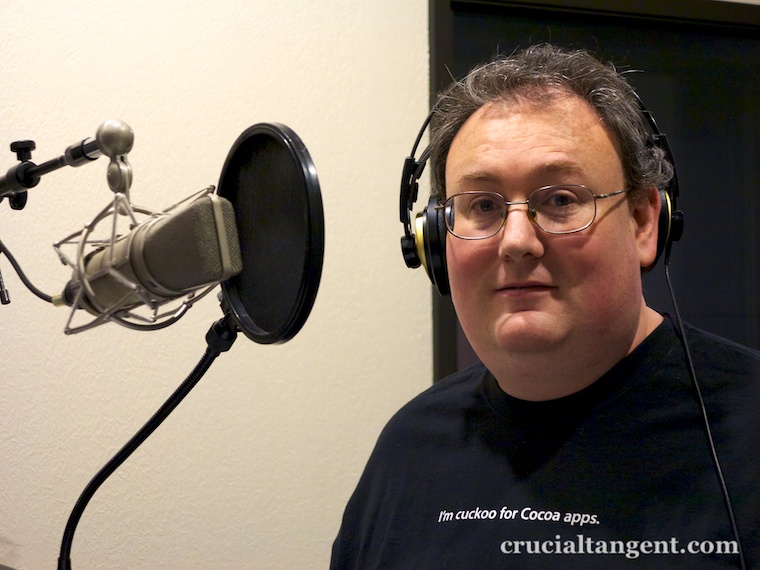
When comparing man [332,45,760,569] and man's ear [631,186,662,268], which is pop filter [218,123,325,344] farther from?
man's ear [631,186,662,268]

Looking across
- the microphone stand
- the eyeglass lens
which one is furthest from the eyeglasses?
the microphone stand

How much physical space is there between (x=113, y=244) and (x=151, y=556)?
119cm

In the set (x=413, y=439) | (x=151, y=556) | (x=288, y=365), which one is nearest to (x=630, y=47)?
(x=288, y=365)

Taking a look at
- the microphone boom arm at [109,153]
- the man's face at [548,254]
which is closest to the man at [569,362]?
the man's face at [548,254]

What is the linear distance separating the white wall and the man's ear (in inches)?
30.3

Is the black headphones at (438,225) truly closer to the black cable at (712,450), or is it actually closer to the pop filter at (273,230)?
the black cable at (712,450)

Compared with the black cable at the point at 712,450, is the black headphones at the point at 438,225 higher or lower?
higher

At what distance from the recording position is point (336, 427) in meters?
1.70

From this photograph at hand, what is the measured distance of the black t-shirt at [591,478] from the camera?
2.89 feet

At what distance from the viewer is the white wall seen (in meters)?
1.55

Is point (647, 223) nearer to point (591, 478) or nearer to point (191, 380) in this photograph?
point (591, 478)

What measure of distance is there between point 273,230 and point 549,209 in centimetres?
49

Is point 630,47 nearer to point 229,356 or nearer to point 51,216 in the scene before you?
point 229,356

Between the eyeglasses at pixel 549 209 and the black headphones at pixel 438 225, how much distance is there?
2.2 inches
